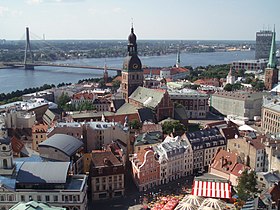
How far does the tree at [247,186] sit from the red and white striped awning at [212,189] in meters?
1.51

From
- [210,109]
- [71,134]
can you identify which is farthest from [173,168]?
[210,109]

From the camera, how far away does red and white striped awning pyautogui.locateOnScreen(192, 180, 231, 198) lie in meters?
34.2

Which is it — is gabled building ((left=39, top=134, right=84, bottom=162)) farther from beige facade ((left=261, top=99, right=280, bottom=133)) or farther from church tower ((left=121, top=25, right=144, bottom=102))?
beige facade ((left=261, top=99, right=280, bottom=133))

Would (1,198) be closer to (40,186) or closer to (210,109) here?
(40,186)

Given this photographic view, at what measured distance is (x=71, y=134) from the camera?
149 ft

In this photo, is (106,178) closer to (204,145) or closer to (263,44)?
(204,145)

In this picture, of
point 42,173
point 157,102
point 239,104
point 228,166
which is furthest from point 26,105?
point 239,104

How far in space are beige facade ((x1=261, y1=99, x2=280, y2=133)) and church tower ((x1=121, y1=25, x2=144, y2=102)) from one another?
2225cm

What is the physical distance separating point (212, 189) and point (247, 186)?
10.6ft

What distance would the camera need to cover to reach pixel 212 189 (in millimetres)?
34906

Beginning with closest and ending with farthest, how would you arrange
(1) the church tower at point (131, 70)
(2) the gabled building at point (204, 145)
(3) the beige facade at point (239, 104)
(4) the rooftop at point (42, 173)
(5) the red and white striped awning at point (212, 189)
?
(4) the rooftop at point (42, 173), (5) the red and white striped awning at point (212, 189), (2) the gabled building at point (204, 145), (1) the church tower at point (131, 70), (3) the beige facade at point (239, 104)

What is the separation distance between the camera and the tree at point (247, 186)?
1293 inches

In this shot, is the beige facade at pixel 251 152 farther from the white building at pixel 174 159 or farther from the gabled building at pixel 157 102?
the gabled building at pixel 157 102

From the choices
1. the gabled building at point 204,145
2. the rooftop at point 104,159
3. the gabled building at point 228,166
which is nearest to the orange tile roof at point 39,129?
the rooftop at point 104,159
